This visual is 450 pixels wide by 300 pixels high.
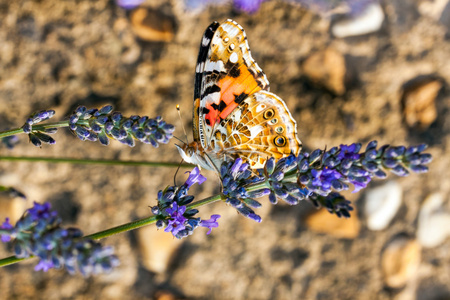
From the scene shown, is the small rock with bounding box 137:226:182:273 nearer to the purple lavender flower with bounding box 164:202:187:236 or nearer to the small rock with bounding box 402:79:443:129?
the purple lavender flower with bounding box 164:202:187:236

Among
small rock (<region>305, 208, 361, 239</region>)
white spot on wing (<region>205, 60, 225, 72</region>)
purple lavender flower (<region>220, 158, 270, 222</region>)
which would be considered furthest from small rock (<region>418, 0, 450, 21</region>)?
purple lavender flower (<region>220, 158, 270, 222</region>)


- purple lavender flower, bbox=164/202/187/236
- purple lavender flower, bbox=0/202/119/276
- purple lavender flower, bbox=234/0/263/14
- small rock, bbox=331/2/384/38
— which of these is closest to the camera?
purple lavender flower, bbox=0/202/119/276

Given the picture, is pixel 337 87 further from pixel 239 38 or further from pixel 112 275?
pixel 112 275

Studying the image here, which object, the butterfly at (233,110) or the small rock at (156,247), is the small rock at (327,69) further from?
the small rock at (156,247)

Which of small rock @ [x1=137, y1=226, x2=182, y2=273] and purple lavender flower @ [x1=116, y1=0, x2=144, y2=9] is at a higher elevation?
purple lavender flower @ [x1=116, y1=0, x2=144, y2=9]

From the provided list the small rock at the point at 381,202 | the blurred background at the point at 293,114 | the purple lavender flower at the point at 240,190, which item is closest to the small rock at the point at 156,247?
the blurred background at the point at 293,114

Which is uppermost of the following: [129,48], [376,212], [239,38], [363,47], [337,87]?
[129,48]

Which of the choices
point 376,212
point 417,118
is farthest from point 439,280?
point 417,118
